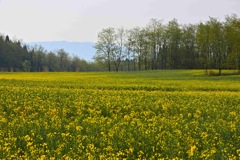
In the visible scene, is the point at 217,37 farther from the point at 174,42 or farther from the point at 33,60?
the point at 33,60

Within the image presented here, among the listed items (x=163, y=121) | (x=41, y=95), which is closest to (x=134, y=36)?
(x=41, y=95)

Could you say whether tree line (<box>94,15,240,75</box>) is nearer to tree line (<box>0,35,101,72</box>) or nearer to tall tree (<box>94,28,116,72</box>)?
tall tree (<box>94,28,116,72</box>)

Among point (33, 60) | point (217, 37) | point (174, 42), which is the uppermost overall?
point (174, 42)

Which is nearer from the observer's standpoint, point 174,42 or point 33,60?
point 174,42

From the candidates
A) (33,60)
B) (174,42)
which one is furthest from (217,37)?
(33,60)

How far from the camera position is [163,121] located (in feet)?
39.8

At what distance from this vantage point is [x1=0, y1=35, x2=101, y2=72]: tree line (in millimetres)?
118688

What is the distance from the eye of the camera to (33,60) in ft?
457

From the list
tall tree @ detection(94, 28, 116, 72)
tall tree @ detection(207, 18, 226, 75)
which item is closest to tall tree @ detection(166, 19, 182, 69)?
tall tree @ detection(94, 28, 116, 72)

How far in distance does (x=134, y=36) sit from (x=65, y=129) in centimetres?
9342

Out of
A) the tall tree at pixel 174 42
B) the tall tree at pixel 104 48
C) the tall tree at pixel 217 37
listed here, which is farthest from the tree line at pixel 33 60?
the tall tree at pixel 217 37

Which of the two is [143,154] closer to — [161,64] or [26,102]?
[26,102]

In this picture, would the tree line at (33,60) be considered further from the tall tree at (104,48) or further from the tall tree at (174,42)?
the tall tree at (174,42)

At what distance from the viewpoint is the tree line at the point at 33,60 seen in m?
119
